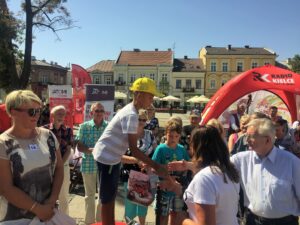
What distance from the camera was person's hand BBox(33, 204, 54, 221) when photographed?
8.29 ft

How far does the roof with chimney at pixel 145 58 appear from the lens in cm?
7281

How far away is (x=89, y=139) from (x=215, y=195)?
351cm

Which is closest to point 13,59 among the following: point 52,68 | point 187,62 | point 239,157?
point 239,157

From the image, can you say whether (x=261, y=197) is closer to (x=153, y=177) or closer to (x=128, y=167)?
(x=153, y=177)

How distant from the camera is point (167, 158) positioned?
187 inches

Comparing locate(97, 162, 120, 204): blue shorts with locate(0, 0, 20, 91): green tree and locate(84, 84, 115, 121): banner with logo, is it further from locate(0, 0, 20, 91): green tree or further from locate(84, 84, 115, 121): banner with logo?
locate(0, 0, 20, 91): green tree

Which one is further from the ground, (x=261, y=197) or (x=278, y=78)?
(x=278, y=78)

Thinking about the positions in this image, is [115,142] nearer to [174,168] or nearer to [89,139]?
[174,168]

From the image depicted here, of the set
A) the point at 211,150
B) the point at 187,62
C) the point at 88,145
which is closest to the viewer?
the point at 211,150

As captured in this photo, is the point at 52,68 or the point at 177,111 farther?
the point at 52,68

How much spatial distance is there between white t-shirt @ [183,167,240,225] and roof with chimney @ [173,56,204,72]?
233 feet

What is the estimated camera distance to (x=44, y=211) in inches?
101

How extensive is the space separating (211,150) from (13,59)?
56.6 ft

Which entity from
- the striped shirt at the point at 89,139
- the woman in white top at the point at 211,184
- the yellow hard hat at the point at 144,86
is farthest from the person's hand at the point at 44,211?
the striped shirt at the point at 89,139
